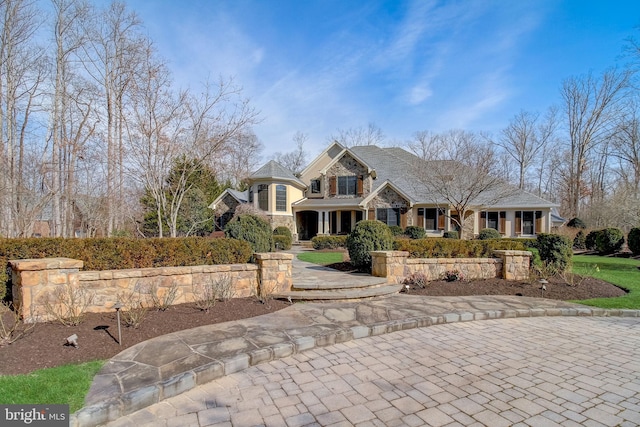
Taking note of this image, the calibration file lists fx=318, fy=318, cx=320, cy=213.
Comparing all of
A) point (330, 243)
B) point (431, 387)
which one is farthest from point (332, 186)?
point (431, 387)

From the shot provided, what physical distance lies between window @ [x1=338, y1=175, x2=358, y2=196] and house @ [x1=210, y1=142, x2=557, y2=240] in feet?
0.26

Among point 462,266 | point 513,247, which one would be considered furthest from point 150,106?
point 513,247

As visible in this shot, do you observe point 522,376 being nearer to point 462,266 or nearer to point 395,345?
point 395,345

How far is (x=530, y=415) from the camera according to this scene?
9.50ft

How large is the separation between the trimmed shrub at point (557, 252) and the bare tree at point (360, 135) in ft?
98.2

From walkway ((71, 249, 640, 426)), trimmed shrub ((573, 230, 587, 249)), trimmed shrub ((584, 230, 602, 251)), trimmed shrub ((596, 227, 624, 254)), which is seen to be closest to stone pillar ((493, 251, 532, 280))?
walkway ((71, 249, 640, 426))

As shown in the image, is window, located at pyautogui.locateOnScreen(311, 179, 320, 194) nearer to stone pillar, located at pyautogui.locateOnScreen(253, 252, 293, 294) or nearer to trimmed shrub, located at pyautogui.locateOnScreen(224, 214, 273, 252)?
trimmed shrub, located at pyautogui.locateOnScreen(224, 214, 273, 252)

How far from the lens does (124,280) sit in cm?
557

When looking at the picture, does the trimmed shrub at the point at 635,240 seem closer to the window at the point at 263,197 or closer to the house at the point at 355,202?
the house at the point at 355,202

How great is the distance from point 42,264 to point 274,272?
3781 millimetres

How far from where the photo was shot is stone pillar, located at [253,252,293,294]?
21.8 ft

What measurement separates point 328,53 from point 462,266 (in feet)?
30.9

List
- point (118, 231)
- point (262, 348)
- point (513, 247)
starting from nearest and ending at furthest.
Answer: point (262, 348) < point (513, 247) < point (118, 231)

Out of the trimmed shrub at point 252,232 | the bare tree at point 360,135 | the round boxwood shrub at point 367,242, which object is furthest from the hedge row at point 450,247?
the bare tree at point 360,135
